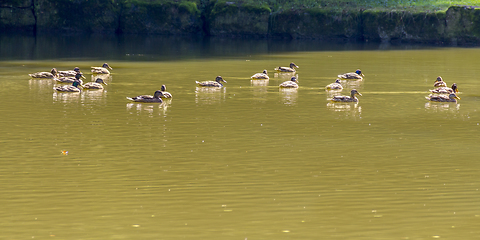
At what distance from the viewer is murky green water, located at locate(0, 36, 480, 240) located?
11383mm

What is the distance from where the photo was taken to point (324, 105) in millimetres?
25141

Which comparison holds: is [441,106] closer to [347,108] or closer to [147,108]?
[347,108]

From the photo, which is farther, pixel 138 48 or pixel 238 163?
pixel 138 48

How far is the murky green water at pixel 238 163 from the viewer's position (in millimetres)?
11383

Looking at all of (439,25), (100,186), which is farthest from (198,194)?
(439,25)

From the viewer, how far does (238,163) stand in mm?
15562

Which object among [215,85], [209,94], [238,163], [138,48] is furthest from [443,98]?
[138,48]

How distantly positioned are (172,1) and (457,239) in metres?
71.4

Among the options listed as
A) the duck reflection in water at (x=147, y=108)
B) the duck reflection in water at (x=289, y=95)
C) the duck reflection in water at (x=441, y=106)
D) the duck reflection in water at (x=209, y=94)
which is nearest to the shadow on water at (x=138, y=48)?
the duck reflection in water at (x=209, y=94)

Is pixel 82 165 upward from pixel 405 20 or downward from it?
downward

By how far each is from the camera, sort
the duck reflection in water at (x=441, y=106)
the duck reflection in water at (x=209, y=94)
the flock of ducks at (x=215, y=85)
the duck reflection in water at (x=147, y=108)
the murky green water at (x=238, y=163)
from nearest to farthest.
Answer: the murky green water at (x=238, y=163)
the duck reflection in water at (x=147, y=108)
the duck reflection in water at (x=441, y=106)
the flock of ducks at (x=215, y=85)
the duck reflection in water at (x=209, y=94)

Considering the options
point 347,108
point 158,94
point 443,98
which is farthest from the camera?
point 443,98

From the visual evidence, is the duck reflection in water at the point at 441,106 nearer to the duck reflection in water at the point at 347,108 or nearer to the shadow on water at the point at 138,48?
the duck reflection in water at the point at 347,108

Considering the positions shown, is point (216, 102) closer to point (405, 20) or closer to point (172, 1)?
point (405, 20)
